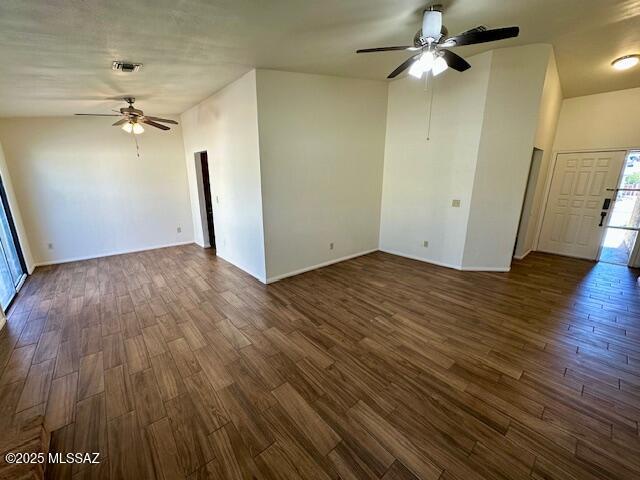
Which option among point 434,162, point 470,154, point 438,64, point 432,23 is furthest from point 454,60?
point 434,162

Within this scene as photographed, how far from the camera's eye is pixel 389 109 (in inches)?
193

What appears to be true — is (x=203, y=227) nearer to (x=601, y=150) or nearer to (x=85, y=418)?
(x=85, y=418)

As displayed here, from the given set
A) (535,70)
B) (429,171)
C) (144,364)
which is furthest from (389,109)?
(144,364)

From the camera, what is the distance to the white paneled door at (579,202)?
484cm

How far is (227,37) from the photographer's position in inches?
97.7

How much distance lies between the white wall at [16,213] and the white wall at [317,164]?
4.41 metres

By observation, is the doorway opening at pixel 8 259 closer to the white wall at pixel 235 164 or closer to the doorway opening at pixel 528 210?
the white wall at pixel 235 164

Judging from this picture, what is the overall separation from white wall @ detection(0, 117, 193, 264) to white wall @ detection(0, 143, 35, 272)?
12 centimetres

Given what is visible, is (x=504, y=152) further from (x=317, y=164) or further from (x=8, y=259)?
(x=8, y=259)

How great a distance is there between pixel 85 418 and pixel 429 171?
5148mm

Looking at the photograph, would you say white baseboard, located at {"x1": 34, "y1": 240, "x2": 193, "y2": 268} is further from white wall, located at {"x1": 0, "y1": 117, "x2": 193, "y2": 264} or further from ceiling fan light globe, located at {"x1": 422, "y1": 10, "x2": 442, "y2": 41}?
ceiling fan light globe, located at {"x1": 422, "y1": 10, "x2": 442, "y2": 41}

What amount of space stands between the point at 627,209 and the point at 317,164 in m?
5.67

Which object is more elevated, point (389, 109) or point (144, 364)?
point (389, 109)

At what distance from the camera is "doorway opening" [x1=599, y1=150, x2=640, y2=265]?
4625 mm
